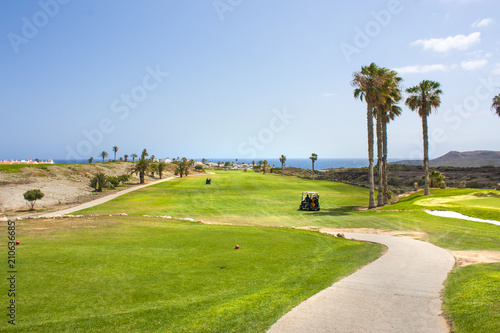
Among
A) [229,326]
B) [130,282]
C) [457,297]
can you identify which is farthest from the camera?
[130,282]

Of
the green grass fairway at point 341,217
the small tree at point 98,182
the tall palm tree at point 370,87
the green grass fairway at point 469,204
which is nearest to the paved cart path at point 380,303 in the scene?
the green grass fairway at point 341,217

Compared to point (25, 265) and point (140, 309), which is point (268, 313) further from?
point (25, 265)

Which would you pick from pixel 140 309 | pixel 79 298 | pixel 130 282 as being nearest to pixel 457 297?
pixel 140 309

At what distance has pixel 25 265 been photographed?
36.4ft

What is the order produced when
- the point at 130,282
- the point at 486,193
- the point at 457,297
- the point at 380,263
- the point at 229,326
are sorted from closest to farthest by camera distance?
1. the point at 229,326
2. the point at 457,297
3. the point at 130,282
4. the point at 380,263
5. the point at 486,193

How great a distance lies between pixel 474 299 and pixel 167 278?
863 cm

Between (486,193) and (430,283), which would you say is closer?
(430,283)

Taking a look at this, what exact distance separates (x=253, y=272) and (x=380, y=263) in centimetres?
513

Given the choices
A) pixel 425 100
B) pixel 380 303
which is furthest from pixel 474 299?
pixel 425 100

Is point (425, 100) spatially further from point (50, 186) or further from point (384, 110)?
point (50, 186)

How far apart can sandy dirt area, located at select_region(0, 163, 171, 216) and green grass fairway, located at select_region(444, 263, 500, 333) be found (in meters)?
38.1

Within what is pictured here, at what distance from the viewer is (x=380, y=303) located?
27.2 ft

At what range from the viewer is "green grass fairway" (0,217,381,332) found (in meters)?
7.50

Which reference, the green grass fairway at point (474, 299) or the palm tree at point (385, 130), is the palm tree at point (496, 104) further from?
the green grass fairway at point (474, 299)
